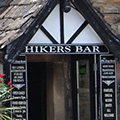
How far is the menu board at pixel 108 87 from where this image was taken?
36.6 feet

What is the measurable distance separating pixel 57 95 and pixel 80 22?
2.84 meters

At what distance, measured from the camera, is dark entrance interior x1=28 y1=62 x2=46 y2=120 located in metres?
14.1

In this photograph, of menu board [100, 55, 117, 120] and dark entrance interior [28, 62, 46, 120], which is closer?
menu board [100, 55, 117, 120]

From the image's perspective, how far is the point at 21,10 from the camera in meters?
11.2

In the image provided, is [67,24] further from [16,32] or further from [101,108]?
[101,108]

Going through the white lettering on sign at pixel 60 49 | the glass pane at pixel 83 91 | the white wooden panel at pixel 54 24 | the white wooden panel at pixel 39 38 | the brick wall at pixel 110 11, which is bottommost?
the glass pane at pixel 83 91

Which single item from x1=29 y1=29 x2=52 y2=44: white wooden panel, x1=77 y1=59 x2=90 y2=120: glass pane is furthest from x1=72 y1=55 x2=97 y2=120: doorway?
x1=29 y1=29 x2=52 y2=44: white wooden panel

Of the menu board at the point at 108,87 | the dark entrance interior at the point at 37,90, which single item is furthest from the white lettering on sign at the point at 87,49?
the dark entrance interior at the point at 37,90

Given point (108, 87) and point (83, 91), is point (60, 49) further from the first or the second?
point (83, 91)

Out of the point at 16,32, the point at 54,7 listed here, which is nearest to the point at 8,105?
the point at 16,32

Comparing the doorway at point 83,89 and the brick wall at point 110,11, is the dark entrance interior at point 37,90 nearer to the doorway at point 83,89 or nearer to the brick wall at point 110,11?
the doorway at point 83,89

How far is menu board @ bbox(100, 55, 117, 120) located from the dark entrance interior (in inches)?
115

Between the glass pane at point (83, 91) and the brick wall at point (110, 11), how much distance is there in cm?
117

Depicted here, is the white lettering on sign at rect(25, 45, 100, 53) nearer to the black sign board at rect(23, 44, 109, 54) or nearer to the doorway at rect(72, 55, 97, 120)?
the black sign board at rect(23, 44, 109, 54)
